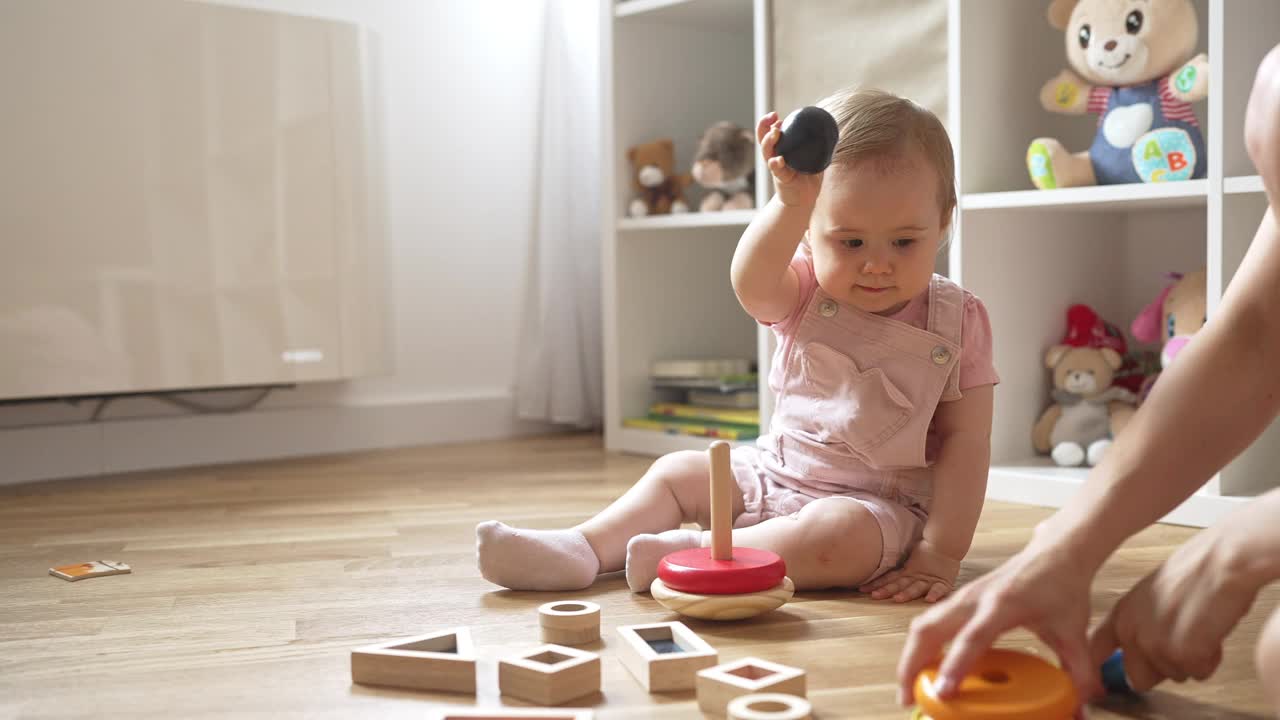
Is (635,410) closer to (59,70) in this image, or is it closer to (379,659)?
(59,70)

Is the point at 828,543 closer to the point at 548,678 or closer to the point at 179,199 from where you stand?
the point at 548,678

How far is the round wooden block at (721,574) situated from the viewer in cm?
92

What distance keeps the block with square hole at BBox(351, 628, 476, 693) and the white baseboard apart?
4.29ft

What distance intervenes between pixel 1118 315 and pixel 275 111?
133 centimetres

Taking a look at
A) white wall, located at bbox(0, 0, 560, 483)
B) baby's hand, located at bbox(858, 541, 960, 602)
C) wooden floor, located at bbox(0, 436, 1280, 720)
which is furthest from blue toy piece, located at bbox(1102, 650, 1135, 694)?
white wall, located at bbox(0, 0, 560, 483)

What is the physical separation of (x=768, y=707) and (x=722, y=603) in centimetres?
23

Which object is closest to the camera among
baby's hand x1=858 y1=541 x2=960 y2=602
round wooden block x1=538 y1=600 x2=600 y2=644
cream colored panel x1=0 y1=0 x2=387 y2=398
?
round wooden block x1=538 y1=600 x2=600 y2=644

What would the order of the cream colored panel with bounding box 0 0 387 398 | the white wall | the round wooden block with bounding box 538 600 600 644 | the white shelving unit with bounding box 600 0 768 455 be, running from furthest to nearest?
the white wall
the white shelving unit with bounding box 600 0 768 455
the cream colored panel with bounding box 0 0 387 398
the round wooden block with bounding box 538 600 600 644

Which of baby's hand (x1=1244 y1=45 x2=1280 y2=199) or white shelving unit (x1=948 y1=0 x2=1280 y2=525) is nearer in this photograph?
baby's hand (x1=1244 y1=45 x2=1280 y2=199)

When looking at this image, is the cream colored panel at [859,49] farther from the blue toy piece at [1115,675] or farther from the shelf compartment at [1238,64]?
the blue toy piece at [1115,675]

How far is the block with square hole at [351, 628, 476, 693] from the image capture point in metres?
0.78

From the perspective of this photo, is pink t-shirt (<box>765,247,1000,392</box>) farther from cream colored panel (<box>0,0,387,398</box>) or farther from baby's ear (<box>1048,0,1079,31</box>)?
cream colored panel (<box>0,0,387,398</box>)

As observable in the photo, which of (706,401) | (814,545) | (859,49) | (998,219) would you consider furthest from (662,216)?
(814,545)

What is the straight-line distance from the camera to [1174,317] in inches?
60.9
